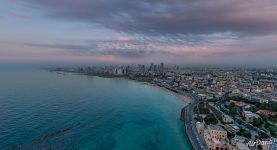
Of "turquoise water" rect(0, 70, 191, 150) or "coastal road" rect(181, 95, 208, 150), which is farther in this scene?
"turquoise water" rect(0, 70, 191, 150)

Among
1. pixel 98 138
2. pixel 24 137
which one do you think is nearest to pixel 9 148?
pixel 24 137

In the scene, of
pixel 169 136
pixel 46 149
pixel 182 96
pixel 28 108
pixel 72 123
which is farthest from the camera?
pixel 182 96

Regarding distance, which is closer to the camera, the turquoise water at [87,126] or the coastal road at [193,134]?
the coastal road at [193,134]

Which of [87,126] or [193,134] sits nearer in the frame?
[193,134]

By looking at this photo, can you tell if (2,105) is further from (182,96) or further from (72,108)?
(182,96)

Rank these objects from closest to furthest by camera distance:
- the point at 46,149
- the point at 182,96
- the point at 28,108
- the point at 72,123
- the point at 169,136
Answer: the point at 46,149
the point at 169,136
the point at 72,123
the point at 28,108
the point at 182,96

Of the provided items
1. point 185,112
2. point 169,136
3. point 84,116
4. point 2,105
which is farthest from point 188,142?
point 2,105

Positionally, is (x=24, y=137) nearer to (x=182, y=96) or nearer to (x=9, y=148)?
(x=9, y=148)

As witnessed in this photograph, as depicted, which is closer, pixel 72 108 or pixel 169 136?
pixel 169 136

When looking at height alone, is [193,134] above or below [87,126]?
below
